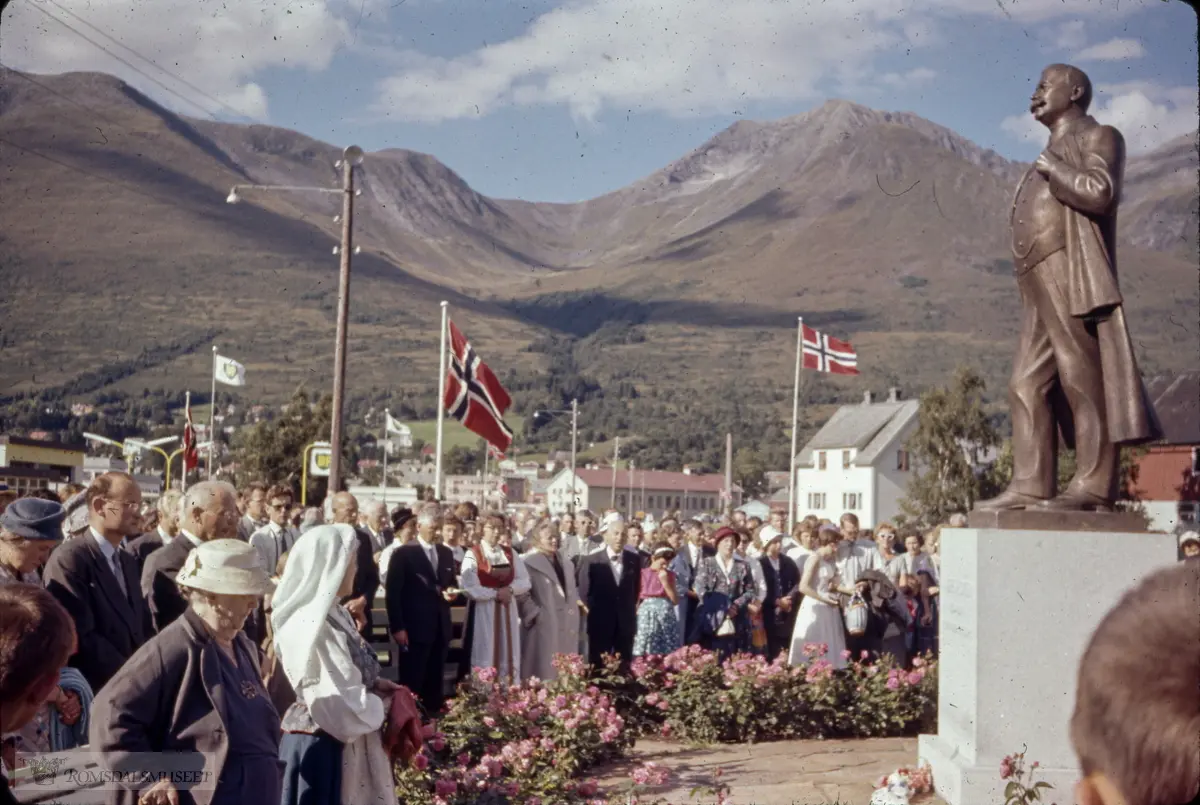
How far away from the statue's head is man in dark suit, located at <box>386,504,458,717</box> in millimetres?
6135

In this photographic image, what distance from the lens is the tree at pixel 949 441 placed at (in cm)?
6034

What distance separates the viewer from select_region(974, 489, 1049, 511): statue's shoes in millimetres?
7254

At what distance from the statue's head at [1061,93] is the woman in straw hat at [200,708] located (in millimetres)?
4950

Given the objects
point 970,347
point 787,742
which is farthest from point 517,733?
point 970,347

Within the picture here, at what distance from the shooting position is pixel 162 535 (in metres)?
8.63

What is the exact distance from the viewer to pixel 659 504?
452ft

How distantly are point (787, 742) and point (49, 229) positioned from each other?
524 ft

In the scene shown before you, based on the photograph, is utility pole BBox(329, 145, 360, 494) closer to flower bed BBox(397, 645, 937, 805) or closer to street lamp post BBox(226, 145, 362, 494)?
Result: street lamp post BBox(226, 145, 362, 494)

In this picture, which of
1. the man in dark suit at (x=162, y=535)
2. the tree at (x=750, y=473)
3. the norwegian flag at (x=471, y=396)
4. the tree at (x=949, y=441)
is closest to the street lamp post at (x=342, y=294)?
the norwegian flag at (x=471, y=396)

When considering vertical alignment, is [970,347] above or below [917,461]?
above

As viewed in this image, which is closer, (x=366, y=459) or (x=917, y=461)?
(x=917, y=461)

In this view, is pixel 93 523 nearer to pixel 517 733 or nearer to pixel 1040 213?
pixel 517 733

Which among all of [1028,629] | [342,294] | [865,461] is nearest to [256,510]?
[1028,629]

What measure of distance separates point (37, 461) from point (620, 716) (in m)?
30.4
